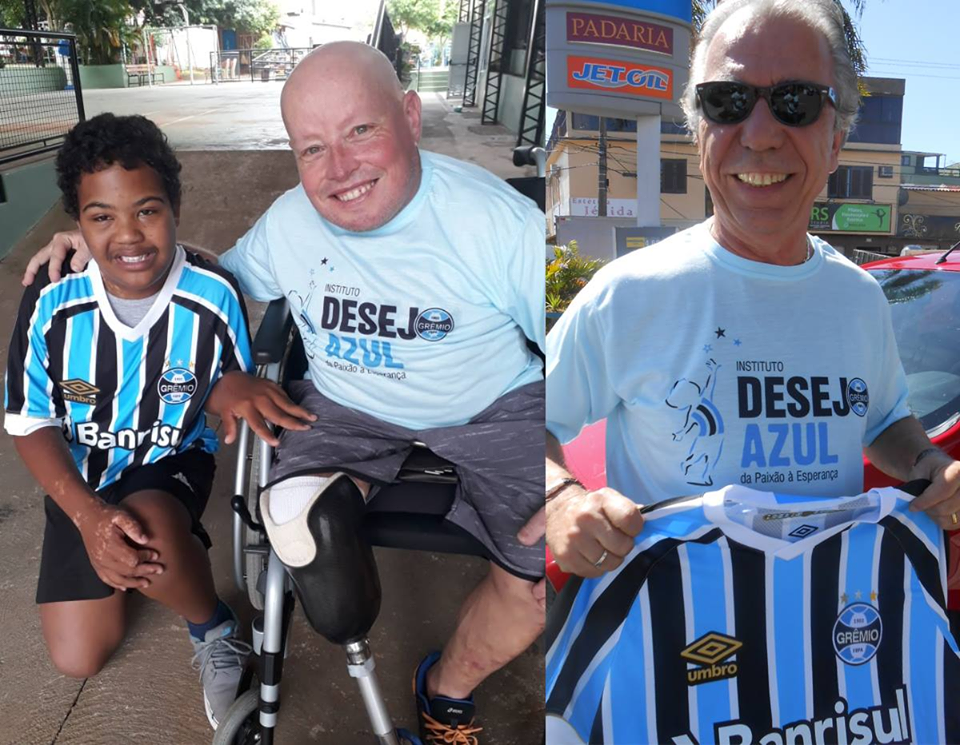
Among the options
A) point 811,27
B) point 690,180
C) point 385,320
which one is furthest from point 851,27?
point 385,320

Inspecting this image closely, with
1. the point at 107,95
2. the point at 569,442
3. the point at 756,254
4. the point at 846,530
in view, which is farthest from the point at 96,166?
the point at 846,530

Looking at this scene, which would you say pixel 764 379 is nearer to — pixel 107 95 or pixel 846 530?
pixel 846 530

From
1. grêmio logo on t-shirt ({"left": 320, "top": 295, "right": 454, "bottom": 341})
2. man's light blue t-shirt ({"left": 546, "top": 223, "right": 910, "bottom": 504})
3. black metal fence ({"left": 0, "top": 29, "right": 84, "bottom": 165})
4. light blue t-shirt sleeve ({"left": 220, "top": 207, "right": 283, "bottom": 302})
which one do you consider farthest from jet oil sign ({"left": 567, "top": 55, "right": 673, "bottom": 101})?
black metal fence ({"left": 0, "top": 29, "right": 84, "bottom": 165})

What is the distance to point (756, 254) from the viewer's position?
0.72 m

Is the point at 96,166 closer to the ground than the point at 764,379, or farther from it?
farther from it

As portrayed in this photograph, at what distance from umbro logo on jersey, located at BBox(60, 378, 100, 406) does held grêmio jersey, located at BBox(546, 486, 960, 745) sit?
0.63 meters

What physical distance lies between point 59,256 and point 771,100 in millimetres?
818

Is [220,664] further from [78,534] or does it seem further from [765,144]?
[765,144]

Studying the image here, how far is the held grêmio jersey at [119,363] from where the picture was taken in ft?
2.94

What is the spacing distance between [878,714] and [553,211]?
0.65 metres

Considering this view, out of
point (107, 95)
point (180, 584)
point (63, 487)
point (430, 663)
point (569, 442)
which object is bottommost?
point (430, 663)

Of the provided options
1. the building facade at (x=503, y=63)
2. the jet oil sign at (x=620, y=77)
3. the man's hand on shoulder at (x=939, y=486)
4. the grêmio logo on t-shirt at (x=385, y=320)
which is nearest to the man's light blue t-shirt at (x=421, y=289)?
the grêmio logo on t-shirt at (x=385, y=320)

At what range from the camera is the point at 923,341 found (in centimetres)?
77

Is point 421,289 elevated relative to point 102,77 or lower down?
lower down
